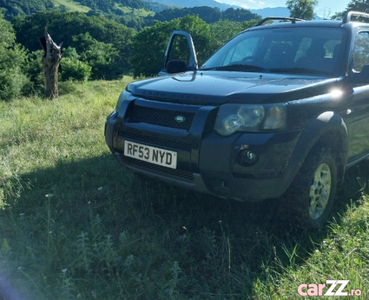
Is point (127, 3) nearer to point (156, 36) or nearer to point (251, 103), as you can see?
point (156, 36)

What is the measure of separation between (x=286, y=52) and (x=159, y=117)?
5.30 feet

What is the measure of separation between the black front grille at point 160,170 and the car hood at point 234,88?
519 millimetres

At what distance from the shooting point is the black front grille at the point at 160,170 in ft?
8.88

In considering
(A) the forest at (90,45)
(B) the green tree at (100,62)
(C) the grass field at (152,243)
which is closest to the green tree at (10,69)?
(A) the forest at (90,45)

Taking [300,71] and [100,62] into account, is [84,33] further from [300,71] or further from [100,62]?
[300,71]

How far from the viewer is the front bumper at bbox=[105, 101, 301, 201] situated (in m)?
2.46

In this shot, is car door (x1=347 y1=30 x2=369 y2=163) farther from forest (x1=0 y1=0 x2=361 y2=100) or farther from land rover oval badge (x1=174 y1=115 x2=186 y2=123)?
forest (x1=0 y1=0 x2=361 y2=100)

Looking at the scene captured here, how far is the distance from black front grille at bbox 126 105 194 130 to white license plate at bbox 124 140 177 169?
0.20m

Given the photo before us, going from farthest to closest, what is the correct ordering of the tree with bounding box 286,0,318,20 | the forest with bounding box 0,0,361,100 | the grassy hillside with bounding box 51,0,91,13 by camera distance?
the grassy hillside with bounding box 51,0,91,13
the tree with bounding box 286,0,318,20
the forest with bounding box 0,0,361,100

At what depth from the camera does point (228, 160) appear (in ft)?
8.08

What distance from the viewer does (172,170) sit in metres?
2.76

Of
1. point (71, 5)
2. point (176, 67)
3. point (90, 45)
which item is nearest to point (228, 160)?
point (176, 67)

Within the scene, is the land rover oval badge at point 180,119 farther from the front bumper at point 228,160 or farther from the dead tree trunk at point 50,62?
the dead tree trunk at point 50,62

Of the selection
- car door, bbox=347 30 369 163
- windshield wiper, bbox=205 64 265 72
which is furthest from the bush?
car door, bbox=347 30 369 163
